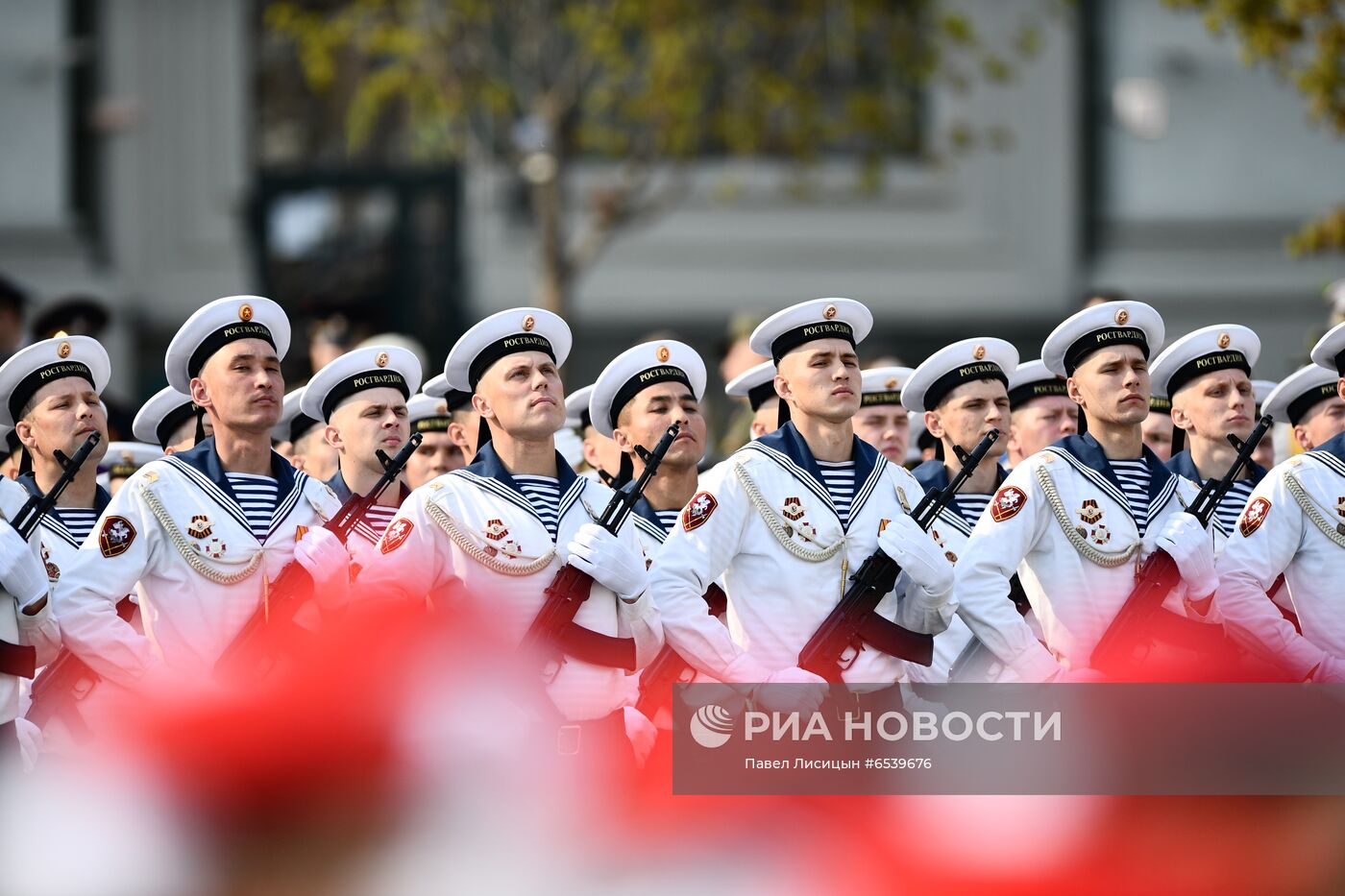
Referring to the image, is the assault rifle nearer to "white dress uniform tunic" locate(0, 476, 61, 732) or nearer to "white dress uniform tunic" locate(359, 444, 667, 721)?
"white dress uniform tunic" locate(359, 444, 667, 721)

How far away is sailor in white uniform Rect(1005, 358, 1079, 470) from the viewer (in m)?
6.95

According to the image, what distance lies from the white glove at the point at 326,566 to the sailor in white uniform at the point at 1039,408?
2.30m

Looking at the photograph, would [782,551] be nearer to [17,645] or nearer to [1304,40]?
[17,645]

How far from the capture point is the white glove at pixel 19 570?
5.46m

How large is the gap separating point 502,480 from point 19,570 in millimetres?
1282

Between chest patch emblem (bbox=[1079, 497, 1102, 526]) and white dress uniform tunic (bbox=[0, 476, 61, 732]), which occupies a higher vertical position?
chest patch emblem (bbox=[1079, 497, 1102, 526])

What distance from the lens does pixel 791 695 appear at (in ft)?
18.0

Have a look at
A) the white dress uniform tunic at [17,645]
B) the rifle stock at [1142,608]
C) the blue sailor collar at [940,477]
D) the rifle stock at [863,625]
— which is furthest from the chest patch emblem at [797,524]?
the white dress uniform tunic at [17,645]

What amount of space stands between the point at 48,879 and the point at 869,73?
16.2 meters

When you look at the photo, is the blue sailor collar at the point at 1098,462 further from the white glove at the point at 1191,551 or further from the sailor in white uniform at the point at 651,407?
the sailor in white uniform at the point at 651,407

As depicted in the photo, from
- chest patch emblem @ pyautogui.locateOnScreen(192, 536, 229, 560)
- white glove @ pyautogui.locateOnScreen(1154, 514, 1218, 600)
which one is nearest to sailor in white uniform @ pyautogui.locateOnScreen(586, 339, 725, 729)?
chest patch emblem @ pyautogui.locateOnScreen(192, 536, 229, 560)

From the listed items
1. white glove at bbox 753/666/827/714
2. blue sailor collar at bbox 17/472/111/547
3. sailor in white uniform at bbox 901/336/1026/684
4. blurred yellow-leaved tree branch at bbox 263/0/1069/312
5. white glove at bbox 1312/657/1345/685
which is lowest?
white glove at bbox 1312/657/1345/685

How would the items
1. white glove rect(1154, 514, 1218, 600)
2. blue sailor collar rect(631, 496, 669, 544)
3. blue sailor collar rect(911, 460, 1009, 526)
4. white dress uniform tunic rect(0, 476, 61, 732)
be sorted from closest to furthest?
white dress uniform tunic rect(0, 476, 61, 732), white glove rect(1154, 514, 1218, 600), blue sailor collar rect(631, 496, 669, 544), blue sailor collar rect(911, 460, 1009, 526)

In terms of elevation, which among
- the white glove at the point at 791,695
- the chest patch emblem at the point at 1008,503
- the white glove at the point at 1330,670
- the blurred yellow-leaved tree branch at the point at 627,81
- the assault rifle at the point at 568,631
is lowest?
the white glove at the point at 1330,670
